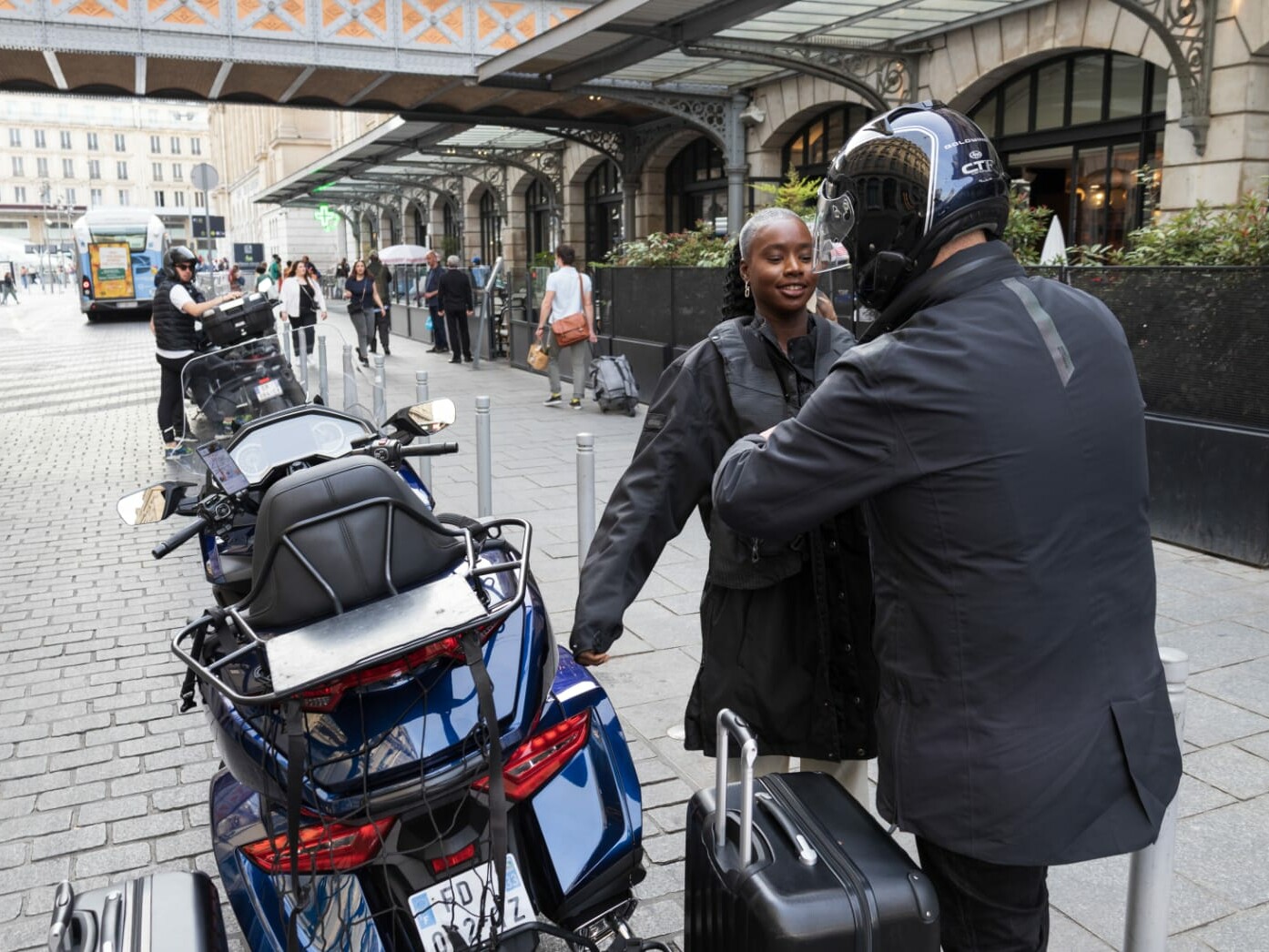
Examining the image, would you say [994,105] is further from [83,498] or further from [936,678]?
[936,678]

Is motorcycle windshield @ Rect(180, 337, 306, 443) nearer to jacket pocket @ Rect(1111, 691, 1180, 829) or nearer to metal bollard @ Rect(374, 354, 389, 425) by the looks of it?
metal bollard @ Rect(374, 354, 389, 425)

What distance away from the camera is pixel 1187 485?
6.77m

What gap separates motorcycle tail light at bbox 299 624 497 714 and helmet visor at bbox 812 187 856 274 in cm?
98

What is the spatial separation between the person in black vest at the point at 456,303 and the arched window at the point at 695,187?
4366 millimetres

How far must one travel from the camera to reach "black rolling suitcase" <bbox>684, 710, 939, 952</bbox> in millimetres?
1705

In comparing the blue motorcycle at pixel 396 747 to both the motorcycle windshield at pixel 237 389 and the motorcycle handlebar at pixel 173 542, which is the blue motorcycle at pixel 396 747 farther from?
the motorcycle windshield at pixel 237 389

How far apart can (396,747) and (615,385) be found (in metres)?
10.3

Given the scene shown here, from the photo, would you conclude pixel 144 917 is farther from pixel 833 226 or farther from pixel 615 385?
pixel 615 385

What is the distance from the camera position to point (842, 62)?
14039mm

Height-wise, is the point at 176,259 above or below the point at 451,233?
below

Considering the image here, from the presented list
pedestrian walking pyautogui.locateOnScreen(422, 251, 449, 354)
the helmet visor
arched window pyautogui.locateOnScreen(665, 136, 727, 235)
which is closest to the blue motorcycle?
the helmet visor

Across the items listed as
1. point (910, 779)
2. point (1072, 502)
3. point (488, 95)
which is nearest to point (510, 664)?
point (910, 779)

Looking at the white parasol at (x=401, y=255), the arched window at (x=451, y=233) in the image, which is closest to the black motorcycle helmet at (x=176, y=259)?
the white parasol at (x=401, y=255)

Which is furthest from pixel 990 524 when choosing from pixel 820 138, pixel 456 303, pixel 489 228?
pixel 489 228
